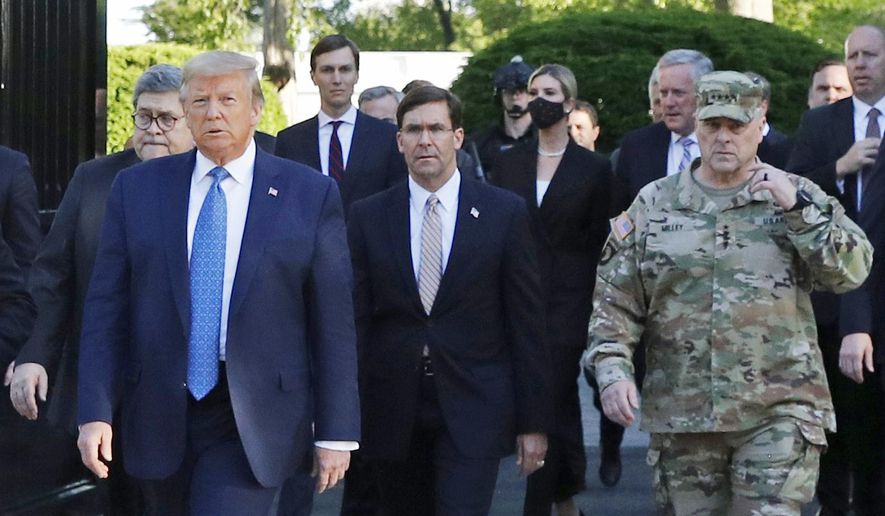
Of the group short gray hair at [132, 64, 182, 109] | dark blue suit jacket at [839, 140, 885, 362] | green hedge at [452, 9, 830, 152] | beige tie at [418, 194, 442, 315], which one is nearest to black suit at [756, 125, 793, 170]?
dark blue suit jacket at [839, 140, 885, 362]

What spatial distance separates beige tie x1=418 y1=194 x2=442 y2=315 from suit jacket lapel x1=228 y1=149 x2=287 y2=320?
4.31ft

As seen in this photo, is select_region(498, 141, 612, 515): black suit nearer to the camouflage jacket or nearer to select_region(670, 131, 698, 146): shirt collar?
select_region(670, 131, 698, 146): shirt collar

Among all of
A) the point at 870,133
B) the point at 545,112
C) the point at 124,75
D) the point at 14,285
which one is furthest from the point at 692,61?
the point at 124,75

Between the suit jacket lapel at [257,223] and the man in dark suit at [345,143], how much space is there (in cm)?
321

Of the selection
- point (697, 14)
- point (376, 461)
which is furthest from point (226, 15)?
point (376, 461)

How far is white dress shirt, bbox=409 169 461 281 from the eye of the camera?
6773mm

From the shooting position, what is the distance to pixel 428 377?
6.64 meters

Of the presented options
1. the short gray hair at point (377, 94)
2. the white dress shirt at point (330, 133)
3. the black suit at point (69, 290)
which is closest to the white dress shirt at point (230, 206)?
the black suit at point (69, 290)

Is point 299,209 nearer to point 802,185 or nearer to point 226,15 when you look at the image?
point 802,185

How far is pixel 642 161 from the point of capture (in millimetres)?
8625

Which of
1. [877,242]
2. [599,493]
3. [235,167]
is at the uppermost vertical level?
[235,167]

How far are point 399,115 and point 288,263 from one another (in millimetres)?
1756

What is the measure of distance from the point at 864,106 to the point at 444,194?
7.67ft

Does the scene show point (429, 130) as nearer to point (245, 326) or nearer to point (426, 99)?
point (426, 99)
